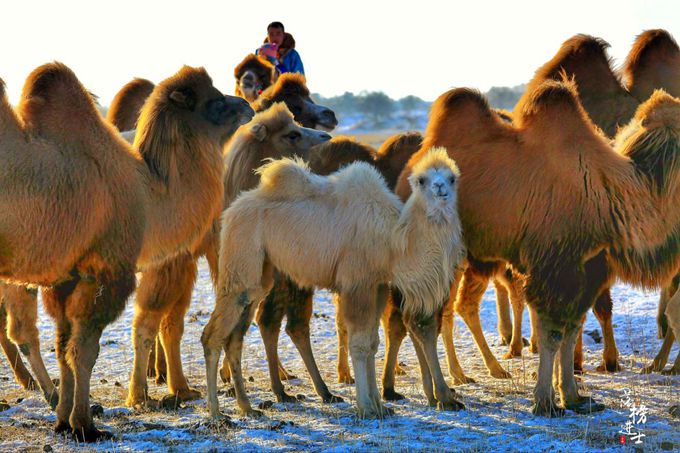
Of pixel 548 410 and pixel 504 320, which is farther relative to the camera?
pixel 504 320

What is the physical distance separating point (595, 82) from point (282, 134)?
351 centimetres

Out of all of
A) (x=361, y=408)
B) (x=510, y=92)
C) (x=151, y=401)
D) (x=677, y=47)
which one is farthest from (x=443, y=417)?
(x=510, y=92)

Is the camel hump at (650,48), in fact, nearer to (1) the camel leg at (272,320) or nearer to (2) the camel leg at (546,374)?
(2) the camel leg at (546,374)

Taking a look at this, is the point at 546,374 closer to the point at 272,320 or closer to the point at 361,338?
the point at 361,338

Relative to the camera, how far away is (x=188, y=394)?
8.87 m

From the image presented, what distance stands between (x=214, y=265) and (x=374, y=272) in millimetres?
2205

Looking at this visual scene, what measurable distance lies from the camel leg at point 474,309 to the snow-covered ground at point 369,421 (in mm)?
152

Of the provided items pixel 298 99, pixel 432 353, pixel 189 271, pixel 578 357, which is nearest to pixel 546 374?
pixel 432 353

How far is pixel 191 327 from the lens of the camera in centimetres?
1220

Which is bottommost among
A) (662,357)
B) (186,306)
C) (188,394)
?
(188,394)

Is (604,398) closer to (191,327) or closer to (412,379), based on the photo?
(412,379)

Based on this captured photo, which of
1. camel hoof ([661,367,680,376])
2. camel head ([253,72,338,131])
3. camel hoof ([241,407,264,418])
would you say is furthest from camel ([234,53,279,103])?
camel hoof ([661,367,680,376])

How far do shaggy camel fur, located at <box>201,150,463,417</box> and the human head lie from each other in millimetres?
5284

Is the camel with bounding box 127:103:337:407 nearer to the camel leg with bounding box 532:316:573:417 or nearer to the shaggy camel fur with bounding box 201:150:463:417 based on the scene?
the shaggy camel fur with bounding box 201:150:463:417
